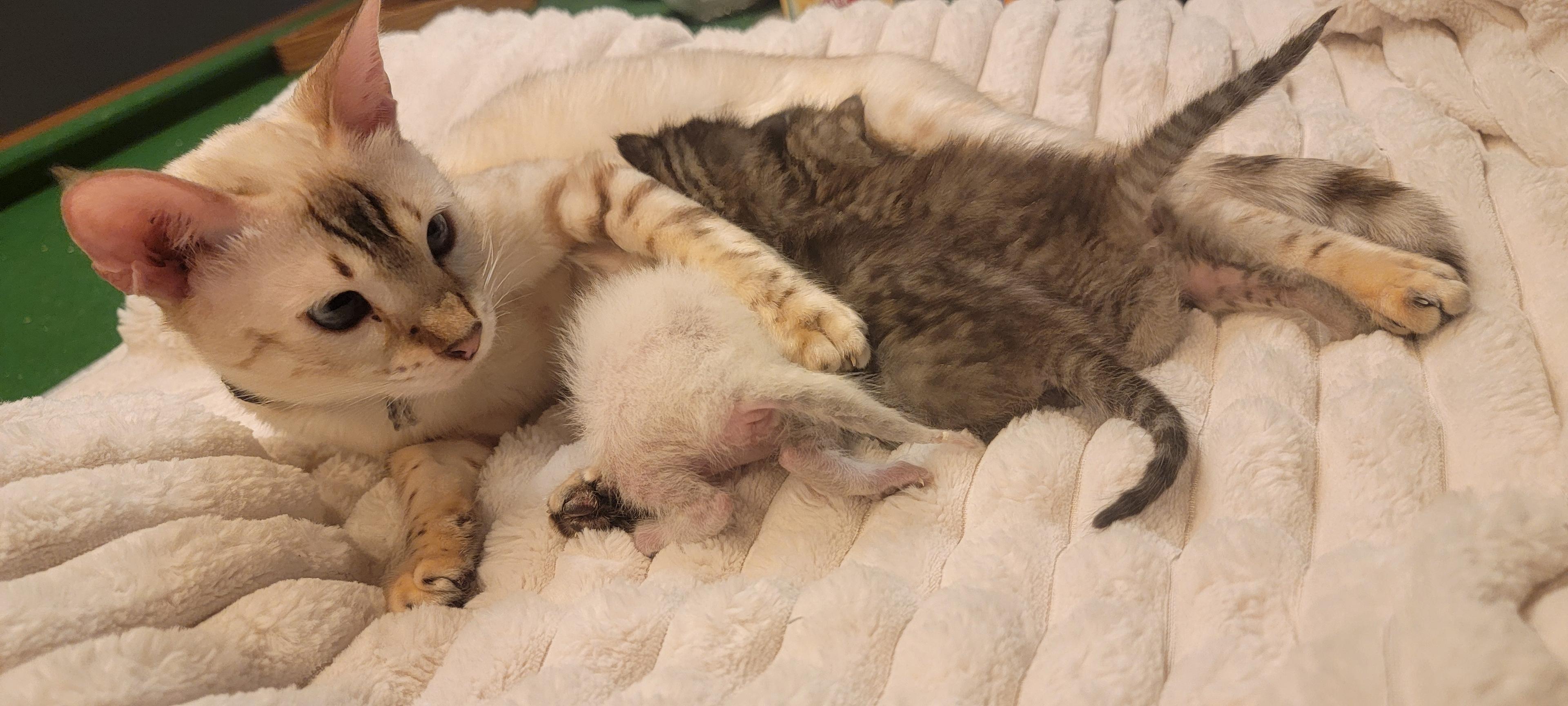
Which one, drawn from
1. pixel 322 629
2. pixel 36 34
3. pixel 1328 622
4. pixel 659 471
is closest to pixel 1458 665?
pixel 1328 622

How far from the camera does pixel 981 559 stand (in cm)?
94

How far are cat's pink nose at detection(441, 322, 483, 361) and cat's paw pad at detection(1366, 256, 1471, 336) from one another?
1073mm

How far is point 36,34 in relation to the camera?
222 centimetres

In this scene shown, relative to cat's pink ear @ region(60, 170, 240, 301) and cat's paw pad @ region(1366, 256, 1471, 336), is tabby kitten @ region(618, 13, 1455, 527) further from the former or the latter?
cat's pink ear @ region(60, 170, 240, 301)

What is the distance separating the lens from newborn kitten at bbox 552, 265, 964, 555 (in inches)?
39.8

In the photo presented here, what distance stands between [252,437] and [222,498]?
0.66ft

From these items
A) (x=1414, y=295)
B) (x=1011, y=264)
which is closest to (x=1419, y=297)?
(x=1414, y=295)

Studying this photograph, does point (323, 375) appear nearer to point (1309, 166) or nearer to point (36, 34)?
point (1309, 166)

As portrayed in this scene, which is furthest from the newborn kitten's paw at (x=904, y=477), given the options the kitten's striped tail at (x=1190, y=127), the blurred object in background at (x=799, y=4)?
the blurred object in background at (x=799, y=4)

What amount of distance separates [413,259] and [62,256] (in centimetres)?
169

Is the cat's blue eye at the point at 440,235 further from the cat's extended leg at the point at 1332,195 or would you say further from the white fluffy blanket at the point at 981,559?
the cat's extended leg at the point at 1332,195

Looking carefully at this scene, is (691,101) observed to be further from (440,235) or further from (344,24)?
(344,24)

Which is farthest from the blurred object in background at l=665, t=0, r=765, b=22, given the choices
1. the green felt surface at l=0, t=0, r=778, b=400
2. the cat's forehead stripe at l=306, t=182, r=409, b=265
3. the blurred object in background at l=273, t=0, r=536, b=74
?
the cat's forehead stripe at l=306, t=182, r=409, b=265

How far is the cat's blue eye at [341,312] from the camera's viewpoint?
1.01m
